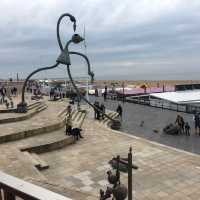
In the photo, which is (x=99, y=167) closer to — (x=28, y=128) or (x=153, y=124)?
(x=28, y=128)

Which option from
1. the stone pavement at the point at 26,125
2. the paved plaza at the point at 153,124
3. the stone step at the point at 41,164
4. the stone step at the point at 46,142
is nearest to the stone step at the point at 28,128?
the stone pavement at the point at 26,125

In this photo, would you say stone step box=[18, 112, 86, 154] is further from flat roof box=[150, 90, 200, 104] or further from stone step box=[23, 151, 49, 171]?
flat roof box=[150, 90, 200, 104]

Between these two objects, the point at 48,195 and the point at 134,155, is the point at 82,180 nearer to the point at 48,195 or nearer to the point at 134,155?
the point at 134,155

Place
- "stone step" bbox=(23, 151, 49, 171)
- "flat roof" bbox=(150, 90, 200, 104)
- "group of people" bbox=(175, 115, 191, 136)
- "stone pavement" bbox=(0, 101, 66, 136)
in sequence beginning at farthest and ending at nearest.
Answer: "flat roof" bbox=(150, 90, 200, 104) < "group of people" bbox=(175, 115, 191, 136) < "stone pavement" bbox=(0, 101, 66, 136) < "stone step" bbox=(23, 151, 49, 171)

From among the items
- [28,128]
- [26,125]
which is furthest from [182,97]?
[28,128]

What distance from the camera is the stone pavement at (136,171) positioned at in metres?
9.53

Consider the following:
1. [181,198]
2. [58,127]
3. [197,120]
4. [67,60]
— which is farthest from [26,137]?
[197,120]

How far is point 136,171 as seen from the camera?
11.0 metres

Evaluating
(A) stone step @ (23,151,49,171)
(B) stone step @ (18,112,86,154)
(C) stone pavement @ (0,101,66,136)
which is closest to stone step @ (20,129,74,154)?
(B) stone step @ (18,112,86,154)

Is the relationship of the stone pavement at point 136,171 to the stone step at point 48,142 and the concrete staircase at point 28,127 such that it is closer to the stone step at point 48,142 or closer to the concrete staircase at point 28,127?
the stone step at point 48,142

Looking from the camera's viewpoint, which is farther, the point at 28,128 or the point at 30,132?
the point at 28,128

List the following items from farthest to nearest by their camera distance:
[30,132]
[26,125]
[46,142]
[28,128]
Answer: [26,125], [28,128], [30,132], [46,142]

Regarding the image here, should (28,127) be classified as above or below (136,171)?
above

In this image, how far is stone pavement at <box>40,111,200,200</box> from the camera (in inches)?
375
